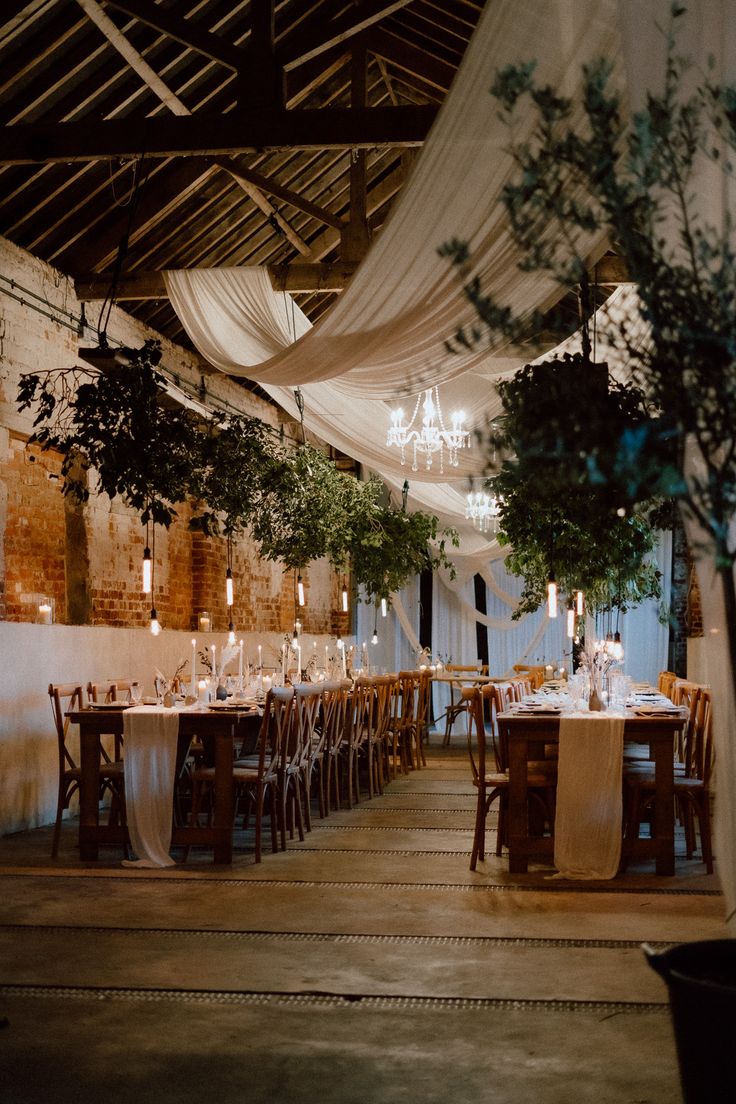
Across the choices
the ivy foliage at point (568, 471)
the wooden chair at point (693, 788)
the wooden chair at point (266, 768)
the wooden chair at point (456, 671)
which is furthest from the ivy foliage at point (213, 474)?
the wooden chair at point (693, 788)

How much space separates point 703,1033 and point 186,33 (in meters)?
5.40

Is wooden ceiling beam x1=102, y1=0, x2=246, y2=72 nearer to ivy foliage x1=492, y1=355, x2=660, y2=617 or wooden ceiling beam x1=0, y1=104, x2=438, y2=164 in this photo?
wooden ceiling beam x1=0, y1=104, x2=438, y2=164

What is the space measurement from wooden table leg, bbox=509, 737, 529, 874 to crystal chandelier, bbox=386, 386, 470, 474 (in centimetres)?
287

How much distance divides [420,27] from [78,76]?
272cm

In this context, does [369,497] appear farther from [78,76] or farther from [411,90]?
[78,76]

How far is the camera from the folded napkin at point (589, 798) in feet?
20.3

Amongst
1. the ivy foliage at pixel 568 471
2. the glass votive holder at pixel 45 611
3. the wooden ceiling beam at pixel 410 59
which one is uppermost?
the wooden ceiling beam at pixel 410 59

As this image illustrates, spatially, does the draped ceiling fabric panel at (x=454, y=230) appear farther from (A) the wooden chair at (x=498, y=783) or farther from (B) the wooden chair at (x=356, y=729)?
(B) the wooden chair at (x=356, y=729)

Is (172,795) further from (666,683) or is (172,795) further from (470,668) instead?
(470,668)

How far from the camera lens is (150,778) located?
6.61 metres

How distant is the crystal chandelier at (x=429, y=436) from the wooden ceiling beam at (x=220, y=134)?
2.71 metres

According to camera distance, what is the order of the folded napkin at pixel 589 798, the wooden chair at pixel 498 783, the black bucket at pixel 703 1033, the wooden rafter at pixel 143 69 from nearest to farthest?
1. the black bucket at pixel 703 1033
2. the folded napkin at pixel 589 798
3. the wooden chair at pixel 498 783
4. the wooden rafter at pixel 143 69

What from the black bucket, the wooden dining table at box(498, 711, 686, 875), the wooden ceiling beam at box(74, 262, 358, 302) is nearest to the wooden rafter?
the wooden ceiling beam at box(74, 262, 358, 302)

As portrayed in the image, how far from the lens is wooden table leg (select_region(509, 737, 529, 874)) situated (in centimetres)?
634
